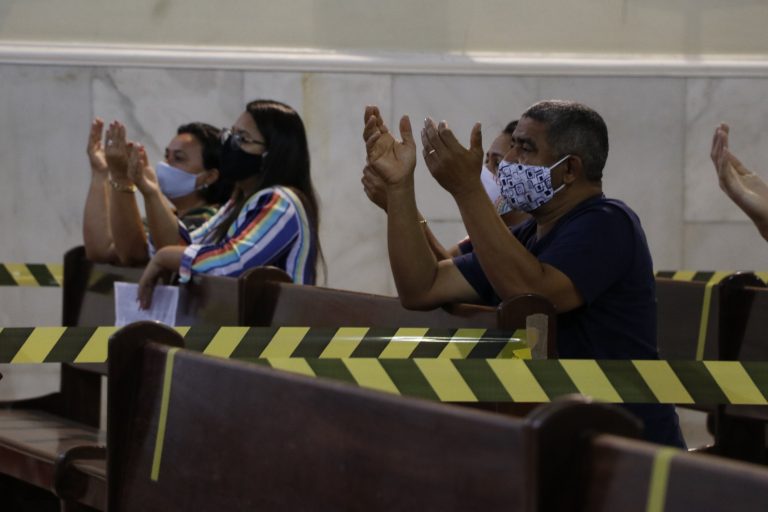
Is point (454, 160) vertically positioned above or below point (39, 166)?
above

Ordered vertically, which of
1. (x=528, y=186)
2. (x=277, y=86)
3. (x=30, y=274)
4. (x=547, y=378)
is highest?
(x=277, y=86)

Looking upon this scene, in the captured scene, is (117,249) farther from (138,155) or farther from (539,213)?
(539,213)

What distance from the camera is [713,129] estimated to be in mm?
7742

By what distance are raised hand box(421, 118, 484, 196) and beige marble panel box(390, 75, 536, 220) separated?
160 inches

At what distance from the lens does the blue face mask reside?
6.81 m

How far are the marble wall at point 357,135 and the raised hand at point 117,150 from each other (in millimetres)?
1575

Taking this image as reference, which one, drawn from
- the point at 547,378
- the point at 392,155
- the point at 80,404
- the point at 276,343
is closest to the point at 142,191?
the point at 80,404

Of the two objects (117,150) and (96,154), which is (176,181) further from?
(117,150)

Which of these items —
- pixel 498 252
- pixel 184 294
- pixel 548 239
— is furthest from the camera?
pixel 184 294

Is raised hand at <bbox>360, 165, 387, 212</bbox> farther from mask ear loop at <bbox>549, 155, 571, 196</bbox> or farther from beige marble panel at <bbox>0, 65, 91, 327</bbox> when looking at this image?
beige marble panel at <bbox>0, 65, 91, 327</bbox>

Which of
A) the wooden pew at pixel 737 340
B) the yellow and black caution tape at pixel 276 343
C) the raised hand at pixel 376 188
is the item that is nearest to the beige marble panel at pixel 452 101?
the wooden pew at pixel 737 340

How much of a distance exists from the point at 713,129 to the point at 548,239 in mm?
4314

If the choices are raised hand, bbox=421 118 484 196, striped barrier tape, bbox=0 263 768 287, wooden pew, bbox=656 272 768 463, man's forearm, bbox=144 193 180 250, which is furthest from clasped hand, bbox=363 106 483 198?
striped barrier tape, bbox=0 263 768 287

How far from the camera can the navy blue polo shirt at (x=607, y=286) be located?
3469 mm
